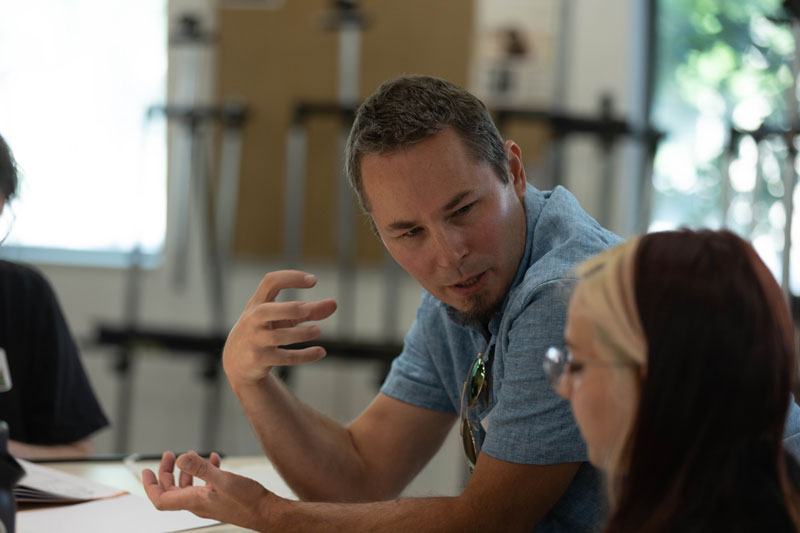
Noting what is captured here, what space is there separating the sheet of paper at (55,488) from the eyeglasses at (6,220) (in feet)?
1.45

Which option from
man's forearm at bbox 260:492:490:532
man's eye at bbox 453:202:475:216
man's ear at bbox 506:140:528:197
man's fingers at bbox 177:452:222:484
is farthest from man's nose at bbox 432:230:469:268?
man's fingers at bbox 177:452:222:484

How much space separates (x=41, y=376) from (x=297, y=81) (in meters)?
1.84

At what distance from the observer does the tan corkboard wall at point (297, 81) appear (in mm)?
3258

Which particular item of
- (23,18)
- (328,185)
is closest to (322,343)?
(328,185)

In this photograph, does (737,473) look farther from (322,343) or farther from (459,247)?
(322,343)

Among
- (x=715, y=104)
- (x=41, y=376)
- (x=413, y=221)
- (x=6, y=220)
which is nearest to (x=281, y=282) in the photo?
(x=413, y=221)

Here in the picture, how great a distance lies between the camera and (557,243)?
120cm

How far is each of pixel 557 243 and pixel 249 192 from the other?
7.80 ft

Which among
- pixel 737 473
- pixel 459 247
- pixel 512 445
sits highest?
pixel 459 247

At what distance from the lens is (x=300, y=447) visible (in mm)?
1459

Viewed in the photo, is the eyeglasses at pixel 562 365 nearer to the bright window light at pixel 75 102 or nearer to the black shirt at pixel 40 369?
the black shirt at pixel 40 369

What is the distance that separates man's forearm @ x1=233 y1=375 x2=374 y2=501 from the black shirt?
0.59 metres

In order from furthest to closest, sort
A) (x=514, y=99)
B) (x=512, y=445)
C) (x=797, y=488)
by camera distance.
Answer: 1. (x=514, y=99)
2. (x=512, y=445)
3. (x=797, y=488)

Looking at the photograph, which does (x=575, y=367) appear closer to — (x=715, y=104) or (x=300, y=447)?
(x=300, y=447)
